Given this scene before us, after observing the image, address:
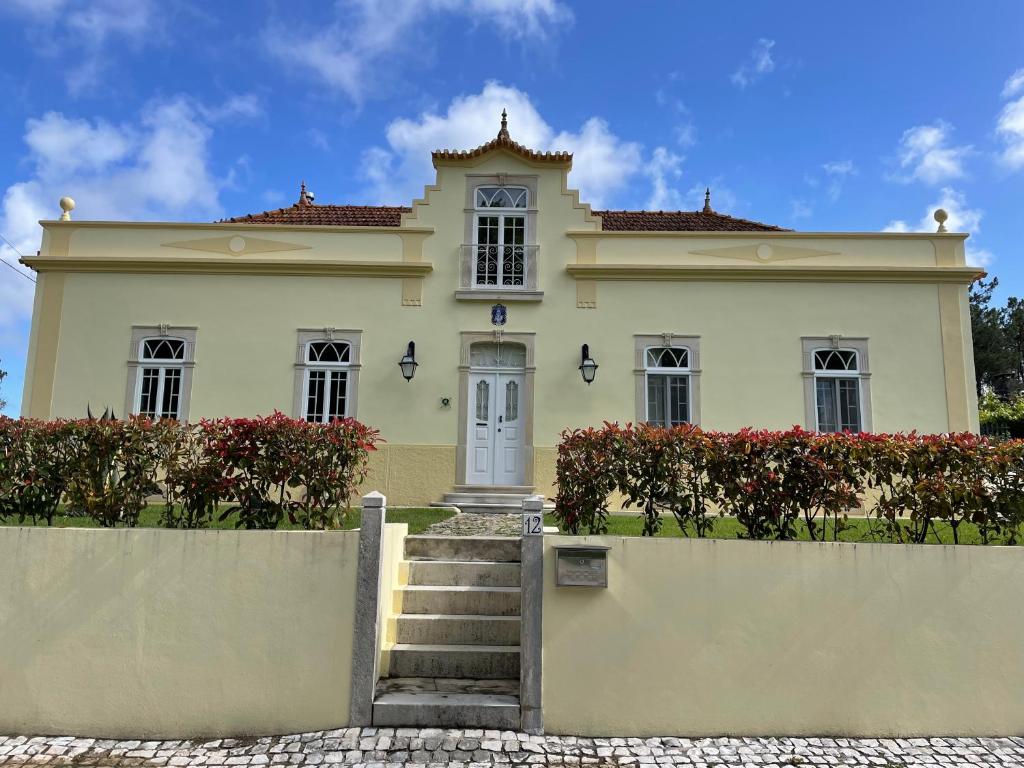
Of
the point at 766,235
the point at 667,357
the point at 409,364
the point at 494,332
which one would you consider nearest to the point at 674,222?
the point at 766,235

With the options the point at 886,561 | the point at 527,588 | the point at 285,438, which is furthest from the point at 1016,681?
the point at 285,438

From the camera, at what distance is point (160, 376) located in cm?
1091

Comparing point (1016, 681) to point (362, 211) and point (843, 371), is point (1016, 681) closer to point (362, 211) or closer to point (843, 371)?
→ point (843, 371)

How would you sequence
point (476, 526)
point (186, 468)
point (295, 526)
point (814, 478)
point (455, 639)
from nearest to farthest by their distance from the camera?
point (814, 478) < point (455, 639) < point (186, 468) < point (295, 526) < point (476, 526)

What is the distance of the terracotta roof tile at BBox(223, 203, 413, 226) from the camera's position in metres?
12.5

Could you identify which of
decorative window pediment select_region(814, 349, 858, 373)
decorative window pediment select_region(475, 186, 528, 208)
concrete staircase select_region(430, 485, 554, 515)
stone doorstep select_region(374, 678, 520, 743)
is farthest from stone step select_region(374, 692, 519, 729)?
decorative window pediment select_region(475, 186, 528, 208)

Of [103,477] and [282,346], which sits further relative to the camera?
[282,346]

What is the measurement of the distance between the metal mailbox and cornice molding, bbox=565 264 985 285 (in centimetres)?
700

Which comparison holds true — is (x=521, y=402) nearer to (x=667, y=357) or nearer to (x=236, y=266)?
(x=667, y=357)

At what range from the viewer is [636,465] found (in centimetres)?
532

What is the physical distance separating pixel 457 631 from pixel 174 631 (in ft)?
6.54

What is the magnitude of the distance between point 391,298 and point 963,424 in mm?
9209

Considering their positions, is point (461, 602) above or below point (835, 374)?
below

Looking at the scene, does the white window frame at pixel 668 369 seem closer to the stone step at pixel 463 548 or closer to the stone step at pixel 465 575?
the stone step at pixel 463 548
